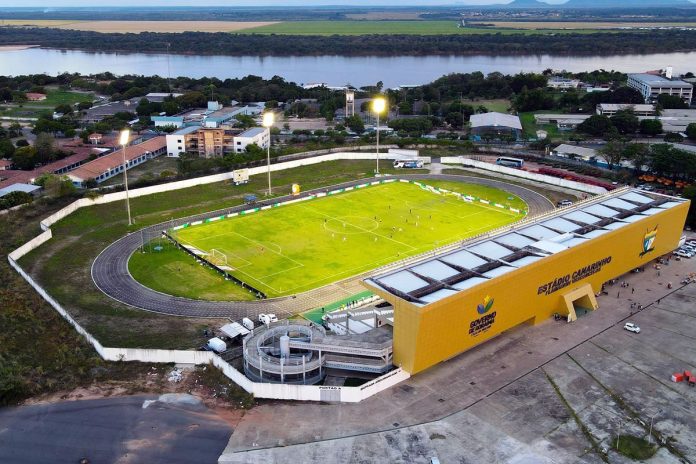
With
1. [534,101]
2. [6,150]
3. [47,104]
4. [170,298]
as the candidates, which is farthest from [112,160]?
[534,101]

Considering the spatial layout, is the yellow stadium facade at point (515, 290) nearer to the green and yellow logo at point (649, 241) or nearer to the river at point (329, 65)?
the green and yellow logo at point (649, 241)

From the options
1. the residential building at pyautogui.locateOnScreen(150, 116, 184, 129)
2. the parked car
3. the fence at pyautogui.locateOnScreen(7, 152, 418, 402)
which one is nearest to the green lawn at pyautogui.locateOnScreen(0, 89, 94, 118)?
the residential building at pyautogui.locateOnScreen(150, 116, 184, 129)

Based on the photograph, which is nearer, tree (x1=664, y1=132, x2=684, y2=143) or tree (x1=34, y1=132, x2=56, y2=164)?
tree (x1=34, y1=132, x2=56, y2=164)

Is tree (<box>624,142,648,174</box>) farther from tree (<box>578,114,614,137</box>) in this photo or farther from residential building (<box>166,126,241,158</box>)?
residential building (<box>166,126,241,158</box>)

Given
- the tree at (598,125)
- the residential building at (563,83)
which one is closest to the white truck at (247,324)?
the tree at (598,125)

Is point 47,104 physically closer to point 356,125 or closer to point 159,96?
point 159,96

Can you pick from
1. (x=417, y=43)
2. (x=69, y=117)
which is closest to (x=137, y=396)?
(x=69, y=117)
